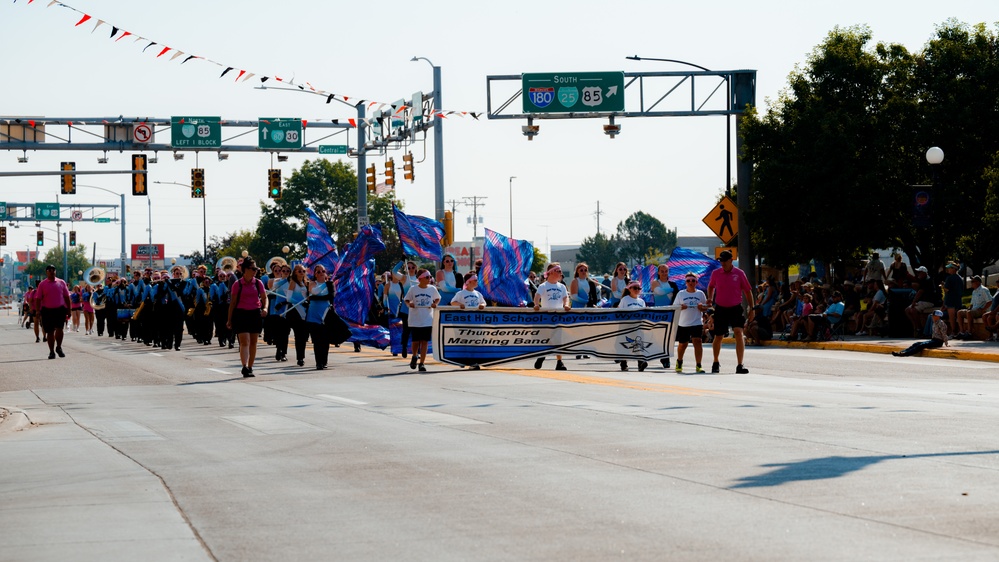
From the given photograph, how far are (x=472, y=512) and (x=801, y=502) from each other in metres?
1.91

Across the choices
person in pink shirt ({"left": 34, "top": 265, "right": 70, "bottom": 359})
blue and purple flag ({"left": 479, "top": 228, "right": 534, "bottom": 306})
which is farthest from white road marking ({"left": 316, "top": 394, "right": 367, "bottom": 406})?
person in pink shirt ({"left": 34, "top": 265, "right": 70, "bottom": 359})

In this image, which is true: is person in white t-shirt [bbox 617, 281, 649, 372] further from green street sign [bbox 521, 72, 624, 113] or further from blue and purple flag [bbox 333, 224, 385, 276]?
→ green street sign [bbox 521, 72, 624, 113]

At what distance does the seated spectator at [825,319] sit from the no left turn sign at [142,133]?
27.5 m

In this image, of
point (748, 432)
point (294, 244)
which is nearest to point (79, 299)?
point (748, 432)

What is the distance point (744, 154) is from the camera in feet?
120

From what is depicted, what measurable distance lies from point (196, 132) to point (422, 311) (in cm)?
2949

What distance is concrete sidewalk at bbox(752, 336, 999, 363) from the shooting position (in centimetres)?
2262

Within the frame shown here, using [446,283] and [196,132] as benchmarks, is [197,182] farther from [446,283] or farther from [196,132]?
[446,283]

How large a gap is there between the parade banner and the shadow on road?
11.5m

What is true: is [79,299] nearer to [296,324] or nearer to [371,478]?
[296,324]

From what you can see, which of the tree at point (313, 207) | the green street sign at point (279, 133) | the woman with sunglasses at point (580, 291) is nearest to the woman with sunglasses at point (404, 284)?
the woman with sunglasses at point (580, 291)

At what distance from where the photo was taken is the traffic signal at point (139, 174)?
4747 centimetres

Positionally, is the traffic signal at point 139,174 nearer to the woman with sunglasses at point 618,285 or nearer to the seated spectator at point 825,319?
the seated spectator at point 825,319

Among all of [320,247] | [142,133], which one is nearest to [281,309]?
[320,247]
